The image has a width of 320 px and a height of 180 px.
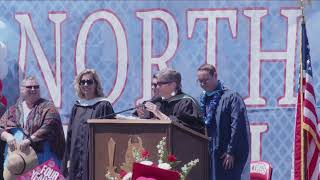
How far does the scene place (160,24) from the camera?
8.30 metres

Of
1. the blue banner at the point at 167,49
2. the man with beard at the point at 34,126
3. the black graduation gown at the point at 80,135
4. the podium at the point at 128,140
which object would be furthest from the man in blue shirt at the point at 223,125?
the man with beard at the point at 34,126

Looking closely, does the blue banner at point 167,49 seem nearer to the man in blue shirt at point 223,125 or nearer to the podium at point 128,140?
the man in blue shirt at point 223,125

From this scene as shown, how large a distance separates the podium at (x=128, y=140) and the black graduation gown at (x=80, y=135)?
113 centimetres

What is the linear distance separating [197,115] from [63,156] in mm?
1782

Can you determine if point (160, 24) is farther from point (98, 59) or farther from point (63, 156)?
point (63, 156)

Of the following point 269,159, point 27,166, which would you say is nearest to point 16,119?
point 27,166

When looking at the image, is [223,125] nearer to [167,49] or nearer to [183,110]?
[183,110]

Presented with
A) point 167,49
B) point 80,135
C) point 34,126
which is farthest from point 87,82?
point 167,49

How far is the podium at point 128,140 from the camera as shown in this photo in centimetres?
595

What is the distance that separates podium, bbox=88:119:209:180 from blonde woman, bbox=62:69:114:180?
3.71 ft

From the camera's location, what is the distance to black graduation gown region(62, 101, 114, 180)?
7.29 meters

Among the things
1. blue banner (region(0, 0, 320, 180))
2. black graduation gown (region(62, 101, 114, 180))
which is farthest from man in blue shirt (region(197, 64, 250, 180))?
black graduation gown (region(62, 101, 114, 180))

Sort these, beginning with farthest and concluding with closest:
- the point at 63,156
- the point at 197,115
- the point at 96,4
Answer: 1. the point at 96,4
2. the point at 63,156
3. the point at 197,115

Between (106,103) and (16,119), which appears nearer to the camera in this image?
(106,103)
